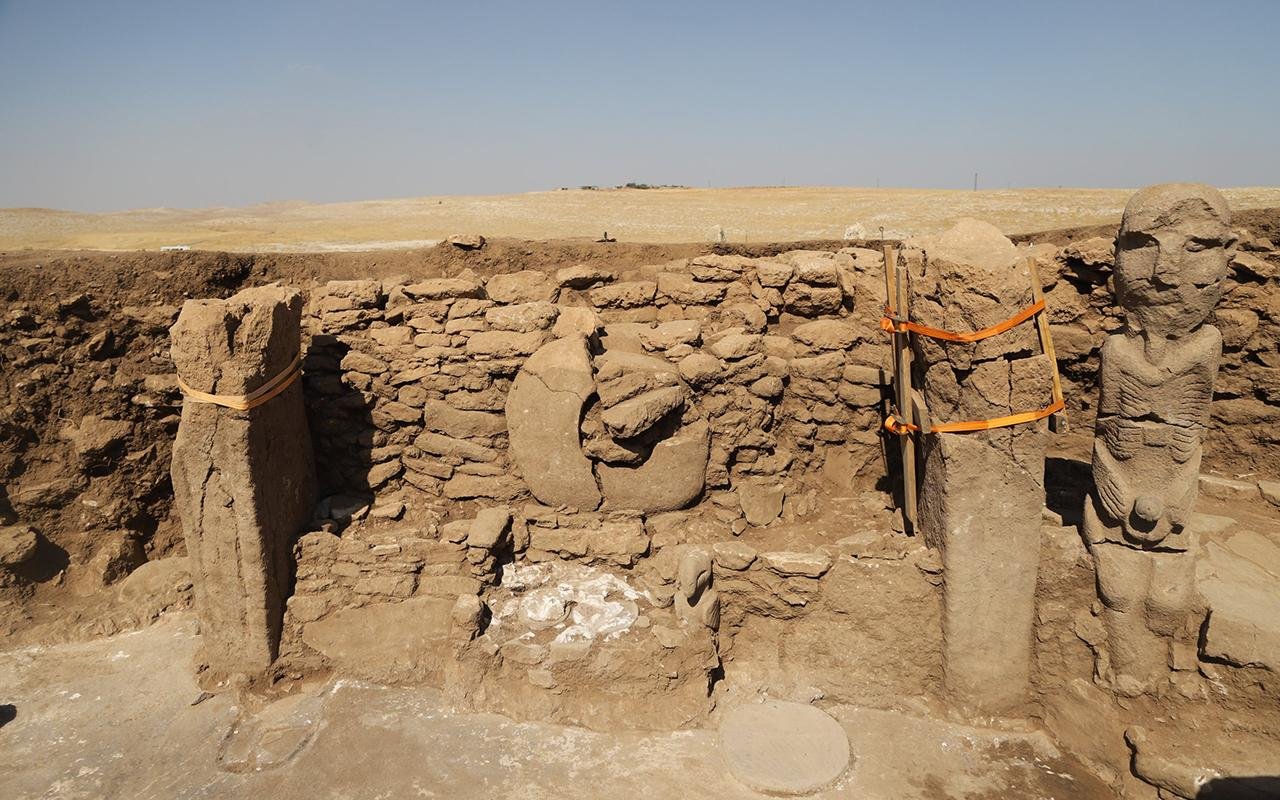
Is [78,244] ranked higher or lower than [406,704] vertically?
higher

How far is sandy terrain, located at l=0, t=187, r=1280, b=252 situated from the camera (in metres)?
15.7

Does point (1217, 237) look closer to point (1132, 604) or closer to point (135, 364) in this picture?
point (1132, 604)

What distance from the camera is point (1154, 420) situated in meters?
4.54

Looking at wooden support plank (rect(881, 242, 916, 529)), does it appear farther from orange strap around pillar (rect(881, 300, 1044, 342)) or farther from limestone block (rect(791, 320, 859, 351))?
limestone block (rect(791, 320, 859, 351))

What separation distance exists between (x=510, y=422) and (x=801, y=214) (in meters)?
16.7

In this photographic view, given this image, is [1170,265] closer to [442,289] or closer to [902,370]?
[902,370]

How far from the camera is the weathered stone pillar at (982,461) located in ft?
15.1

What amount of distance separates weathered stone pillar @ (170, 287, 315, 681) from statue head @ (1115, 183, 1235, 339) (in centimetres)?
582

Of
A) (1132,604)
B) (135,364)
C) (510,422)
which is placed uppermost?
(135,364)

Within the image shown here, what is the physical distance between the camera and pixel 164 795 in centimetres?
478

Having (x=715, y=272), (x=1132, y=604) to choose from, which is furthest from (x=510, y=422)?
(x=1132, y=604)

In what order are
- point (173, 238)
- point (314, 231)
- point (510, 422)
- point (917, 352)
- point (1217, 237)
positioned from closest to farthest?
1. point (1217, 237)
2. point (917, 352)
3. point (510, 422)
4. point (173, 238)
5. point (314, 231)

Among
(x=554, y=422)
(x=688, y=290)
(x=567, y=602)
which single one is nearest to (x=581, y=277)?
(x=688, y=290)

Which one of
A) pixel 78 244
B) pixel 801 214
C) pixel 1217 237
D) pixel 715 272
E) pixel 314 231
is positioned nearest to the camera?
pixel 1217 237
